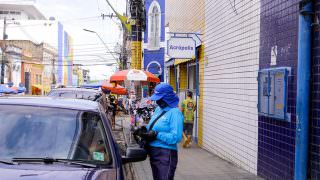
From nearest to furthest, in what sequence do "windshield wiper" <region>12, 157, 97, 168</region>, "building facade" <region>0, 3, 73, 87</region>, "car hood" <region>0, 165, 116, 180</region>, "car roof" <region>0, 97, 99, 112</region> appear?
"car hood" <region>0, 165, 116, 180</region> < "windshield wiper" <region>12, 157, 97, 168</region> < "car roof" <region>0, 97, 99, 112</region> < "building facade" <region>0, 3, 73, 87</region>

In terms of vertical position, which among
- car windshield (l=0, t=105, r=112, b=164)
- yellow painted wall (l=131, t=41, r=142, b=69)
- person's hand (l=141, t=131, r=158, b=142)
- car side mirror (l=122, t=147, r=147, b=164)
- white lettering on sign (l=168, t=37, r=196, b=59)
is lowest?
car side mirror (l=122, t=147, r=147, b=164)

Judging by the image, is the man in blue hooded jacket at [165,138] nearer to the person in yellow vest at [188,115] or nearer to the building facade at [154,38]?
the person in yellow vest at [188,115]

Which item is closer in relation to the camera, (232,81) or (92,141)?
(92,141)

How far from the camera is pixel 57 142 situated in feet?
13.6

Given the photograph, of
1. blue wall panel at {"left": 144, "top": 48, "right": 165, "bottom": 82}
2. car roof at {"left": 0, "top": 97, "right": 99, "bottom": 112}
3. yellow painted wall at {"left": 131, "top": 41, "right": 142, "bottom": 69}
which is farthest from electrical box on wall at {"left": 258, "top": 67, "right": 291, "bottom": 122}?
yellow painted wall at {"left": 131, "top": 41, "right": 142, "bottom": 69}

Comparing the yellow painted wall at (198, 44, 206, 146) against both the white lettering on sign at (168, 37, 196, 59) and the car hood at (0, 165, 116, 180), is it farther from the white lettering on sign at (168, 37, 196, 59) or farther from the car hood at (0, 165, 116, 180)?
the car hood at (0, 165, 116, 180)

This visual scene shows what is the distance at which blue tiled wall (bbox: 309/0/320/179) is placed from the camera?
236 inches

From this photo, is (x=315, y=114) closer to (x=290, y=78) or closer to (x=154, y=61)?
(x=290, y=78)

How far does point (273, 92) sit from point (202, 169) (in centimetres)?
282

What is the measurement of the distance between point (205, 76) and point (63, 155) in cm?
901

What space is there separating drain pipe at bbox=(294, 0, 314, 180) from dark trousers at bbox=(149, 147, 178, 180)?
1796mm

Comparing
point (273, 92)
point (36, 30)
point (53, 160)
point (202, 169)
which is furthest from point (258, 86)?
point (36, 30)

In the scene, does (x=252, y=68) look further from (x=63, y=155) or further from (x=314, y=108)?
(x=63, y=155)

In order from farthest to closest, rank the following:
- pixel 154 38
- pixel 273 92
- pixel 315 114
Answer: pixel 154 38, pixel 273 92, pixel 315 114
